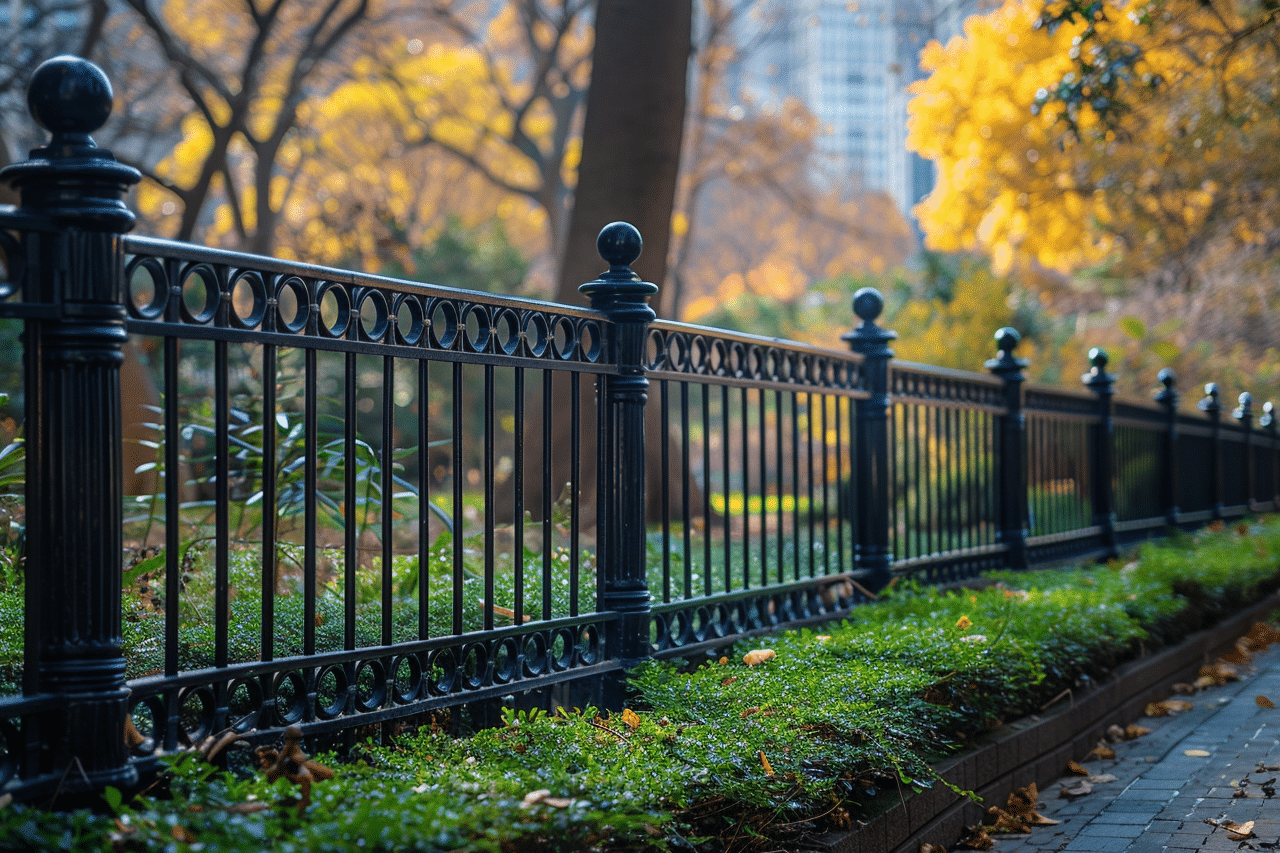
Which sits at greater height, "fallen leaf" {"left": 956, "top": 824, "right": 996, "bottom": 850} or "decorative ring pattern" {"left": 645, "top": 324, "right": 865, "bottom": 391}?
"decorative ring pattern" {"left": 645, "top": 324, "right": 865, "bottom": 391}

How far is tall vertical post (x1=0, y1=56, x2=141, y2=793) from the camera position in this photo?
253 cm

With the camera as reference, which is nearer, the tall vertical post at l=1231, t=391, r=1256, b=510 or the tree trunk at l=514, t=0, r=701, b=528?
the tree trunk at l=514, t=0, r=701, b=528

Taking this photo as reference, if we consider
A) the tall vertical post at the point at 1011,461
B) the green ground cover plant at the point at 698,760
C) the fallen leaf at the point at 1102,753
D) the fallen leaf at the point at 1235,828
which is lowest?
the fallen leaf at the point at 1102,753

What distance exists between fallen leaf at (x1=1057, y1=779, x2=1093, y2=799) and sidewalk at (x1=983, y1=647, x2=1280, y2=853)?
25mm

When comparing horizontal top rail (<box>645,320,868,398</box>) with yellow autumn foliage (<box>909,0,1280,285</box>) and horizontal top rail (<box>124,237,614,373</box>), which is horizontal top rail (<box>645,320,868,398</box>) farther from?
yellow autumn foliage (<box>909,0,1280,285</box>)

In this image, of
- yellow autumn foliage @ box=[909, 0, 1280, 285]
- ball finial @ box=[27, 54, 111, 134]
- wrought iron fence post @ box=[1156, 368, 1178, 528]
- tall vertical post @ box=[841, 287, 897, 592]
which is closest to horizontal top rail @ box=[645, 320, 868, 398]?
tall vertical post @ box=[841, 287, 897, 592]

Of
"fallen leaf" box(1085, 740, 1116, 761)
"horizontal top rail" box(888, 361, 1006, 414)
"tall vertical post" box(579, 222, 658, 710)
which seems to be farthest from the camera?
"horizontal top rail" box(888, 361, 1006, 414)

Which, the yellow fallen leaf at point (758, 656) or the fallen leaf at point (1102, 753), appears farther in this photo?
the fallen leaf at point (1102, 753)

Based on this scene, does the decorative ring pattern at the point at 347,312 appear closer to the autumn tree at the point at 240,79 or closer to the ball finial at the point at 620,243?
the ball finial at the point at 620,243

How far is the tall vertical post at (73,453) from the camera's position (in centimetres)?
253

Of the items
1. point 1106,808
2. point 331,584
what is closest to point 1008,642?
point 1106,808

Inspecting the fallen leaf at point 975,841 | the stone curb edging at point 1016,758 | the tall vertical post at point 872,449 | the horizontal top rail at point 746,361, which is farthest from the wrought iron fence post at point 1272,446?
the fallen leaf at point 975,841

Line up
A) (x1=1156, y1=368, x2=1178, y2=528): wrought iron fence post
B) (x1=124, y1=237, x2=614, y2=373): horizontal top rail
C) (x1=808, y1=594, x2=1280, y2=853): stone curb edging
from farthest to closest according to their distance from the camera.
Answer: (x1=1156, y1=368, x2=1178, y2=528): wrought iron fence post
(x1=808, y1=594, x2=1280, y2=853): stone curb edging
(x1=124, y1=237, x2=614, y2=373): horizontal top rail

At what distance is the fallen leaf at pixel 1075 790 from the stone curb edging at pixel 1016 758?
4.0 inches
